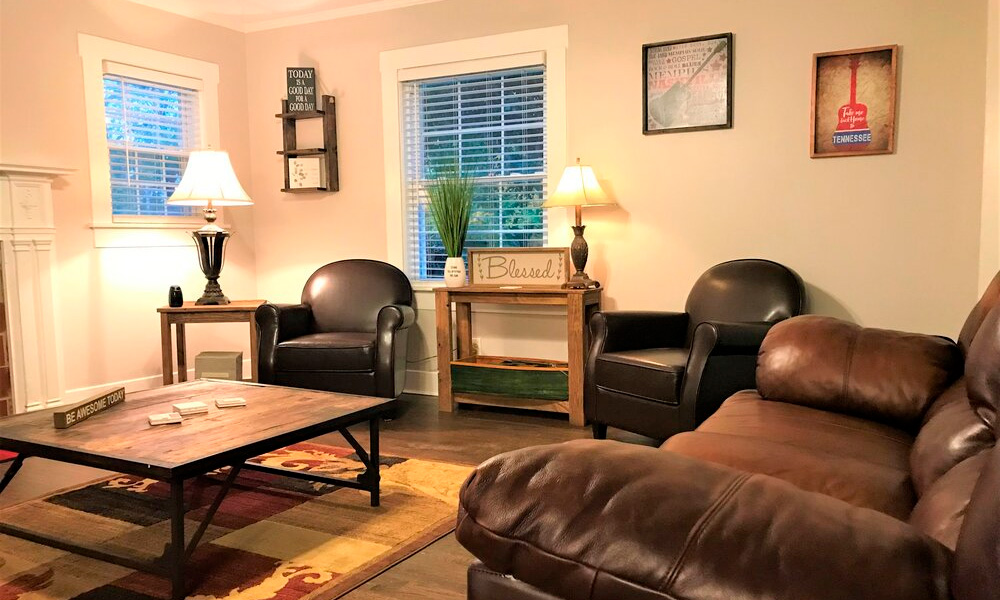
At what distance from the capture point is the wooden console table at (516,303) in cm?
405

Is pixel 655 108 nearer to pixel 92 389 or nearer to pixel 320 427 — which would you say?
pixel 320 427

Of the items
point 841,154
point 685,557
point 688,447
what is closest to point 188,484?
point 688,447

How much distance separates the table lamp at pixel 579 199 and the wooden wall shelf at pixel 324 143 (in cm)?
167

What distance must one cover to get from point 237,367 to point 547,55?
2.61 meters

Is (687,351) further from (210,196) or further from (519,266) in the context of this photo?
(210,196)

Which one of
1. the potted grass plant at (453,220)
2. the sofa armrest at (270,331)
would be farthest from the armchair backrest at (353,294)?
the potted grass plant at (453,220)

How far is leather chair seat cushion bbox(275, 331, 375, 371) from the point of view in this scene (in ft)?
13.3

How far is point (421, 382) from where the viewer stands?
502cm

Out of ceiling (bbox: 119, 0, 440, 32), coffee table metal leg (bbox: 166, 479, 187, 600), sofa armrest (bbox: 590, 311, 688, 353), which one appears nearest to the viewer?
coffee table metal leg (bbox: 166, 479, 187, 600)

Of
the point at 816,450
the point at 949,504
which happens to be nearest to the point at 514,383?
the point at 816,450

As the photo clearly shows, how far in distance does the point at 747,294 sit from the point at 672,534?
310 cm

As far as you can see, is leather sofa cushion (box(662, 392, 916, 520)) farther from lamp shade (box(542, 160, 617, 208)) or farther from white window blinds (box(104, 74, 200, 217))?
white window blinds (box(104, 74, 200, 217))

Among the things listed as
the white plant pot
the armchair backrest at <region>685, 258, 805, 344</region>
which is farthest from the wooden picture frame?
the white plant pot

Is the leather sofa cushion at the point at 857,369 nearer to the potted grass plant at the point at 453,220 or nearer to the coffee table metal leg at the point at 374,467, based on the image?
the coffee table metal leg at the point at 374,467
